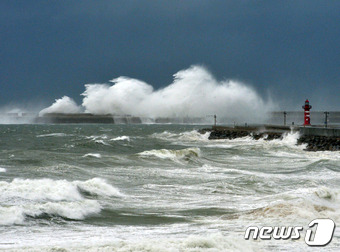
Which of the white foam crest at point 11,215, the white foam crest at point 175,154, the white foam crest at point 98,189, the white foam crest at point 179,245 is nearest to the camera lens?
the white foam crest at point 179,245

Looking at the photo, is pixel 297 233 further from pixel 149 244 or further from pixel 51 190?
pixel 51 190

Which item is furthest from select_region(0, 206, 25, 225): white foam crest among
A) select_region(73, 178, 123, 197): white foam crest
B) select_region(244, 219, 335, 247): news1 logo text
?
select_region(244, 219, 335, 247): news1 logo text

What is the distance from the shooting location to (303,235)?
695cm

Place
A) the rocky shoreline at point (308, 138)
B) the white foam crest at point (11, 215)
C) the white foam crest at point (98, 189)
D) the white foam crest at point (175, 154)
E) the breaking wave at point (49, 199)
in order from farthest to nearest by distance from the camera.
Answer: the rocky shoreline at point (308, 138) < the white foam crest at point (175, 154) < the white foam crest at point (98, 189) < the breaking wave at point (49, 199) < the white foam crest at point (11, 215)

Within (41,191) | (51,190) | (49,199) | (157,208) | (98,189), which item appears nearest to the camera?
(157,208)

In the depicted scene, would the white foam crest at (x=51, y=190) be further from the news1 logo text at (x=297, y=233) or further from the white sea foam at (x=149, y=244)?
the news1 logo text at (x=297, y=233)

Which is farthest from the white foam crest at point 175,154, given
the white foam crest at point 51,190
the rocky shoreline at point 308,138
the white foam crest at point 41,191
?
the white foam crest at point 41,191

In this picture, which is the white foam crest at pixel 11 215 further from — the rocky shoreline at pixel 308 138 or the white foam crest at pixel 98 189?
the rocky shoreline at pixel 308 138

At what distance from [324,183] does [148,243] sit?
26.5 ft

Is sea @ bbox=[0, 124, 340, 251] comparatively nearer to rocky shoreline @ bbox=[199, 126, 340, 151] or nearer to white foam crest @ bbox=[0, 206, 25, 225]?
white foam crest @ bbox=[0, 206, 25, 225]

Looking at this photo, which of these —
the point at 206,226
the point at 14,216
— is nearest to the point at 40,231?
the point at 14,216

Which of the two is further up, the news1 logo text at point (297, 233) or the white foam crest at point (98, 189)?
the white foam crest at point (98, 189)

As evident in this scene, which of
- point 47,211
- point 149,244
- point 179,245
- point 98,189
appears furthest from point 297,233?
point 98,189

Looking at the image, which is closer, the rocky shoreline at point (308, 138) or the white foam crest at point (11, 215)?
the white foam crest at point (11, 215)
